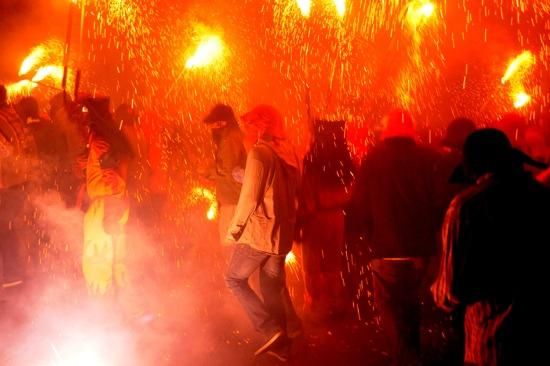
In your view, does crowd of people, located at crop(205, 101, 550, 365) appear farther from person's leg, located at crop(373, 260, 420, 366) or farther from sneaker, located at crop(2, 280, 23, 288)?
sneaker, located at crop(2, 280, 23, 288)

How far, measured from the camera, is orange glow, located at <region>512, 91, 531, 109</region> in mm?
14630

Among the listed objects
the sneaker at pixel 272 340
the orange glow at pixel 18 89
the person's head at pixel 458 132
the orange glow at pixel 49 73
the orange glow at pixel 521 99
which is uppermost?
the orange glow at pixel 49 73

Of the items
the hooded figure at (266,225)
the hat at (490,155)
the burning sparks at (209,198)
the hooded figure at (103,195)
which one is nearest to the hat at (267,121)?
the hooded figure at (266,225)

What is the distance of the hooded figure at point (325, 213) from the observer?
5.47 meters

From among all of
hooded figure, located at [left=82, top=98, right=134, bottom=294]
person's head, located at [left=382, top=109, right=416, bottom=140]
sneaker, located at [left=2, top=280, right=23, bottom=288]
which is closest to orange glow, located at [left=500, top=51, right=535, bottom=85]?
person's head, located at [left=382, top=109, right=416, bottom=140]

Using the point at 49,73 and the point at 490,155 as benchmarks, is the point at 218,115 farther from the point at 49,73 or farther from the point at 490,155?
the point at 49,73

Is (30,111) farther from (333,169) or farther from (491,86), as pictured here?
(491,86)

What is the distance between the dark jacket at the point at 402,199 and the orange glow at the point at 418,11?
23.2 ft

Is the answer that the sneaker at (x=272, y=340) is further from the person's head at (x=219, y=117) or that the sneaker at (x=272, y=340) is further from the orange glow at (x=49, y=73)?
the orange glow at (x=49, y=73)

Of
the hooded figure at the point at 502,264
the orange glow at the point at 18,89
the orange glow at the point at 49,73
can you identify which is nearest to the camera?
the hooded figure at the point at 502,264

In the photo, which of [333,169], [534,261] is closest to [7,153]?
[333,169]

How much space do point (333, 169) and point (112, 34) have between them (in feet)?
27.3

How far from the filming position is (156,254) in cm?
717

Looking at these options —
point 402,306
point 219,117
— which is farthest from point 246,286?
point 219,117
